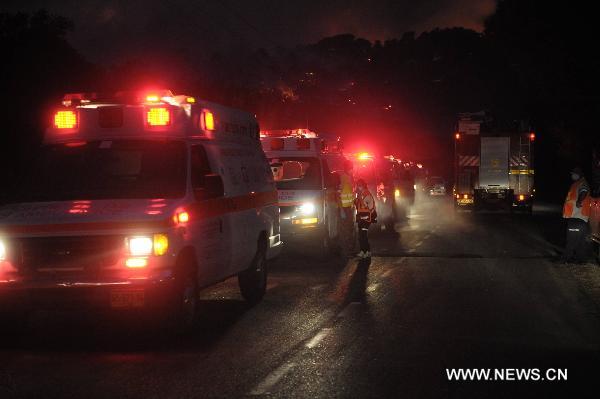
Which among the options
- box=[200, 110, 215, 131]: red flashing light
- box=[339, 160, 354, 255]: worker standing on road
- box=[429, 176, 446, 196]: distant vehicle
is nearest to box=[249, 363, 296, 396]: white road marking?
box=[200, 110, 215, 131]: red flashing light

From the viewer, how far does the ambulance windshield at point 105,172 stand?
965 centimetres

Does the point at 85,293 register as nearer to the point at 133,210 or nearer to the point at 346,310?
the point at 133,210

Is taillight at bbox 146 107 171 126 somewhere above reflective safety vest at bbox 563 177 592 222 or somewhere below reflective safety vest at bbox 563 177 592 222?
above

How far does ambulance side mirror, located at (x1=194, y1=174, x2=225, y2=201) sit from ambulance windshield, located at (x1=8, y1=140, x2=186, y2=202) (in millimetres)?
180

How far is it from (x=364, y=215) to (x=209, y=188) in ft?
29.4

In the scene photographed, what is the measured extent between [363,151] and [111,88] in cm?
1927

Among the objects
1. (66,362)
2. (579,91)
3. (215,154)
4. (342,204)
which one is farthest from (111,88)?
(66,362)

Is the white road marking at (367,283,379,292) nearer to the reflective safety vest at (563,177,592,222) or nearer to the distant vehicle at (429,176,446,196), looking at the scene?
the reflective safety vest at (563,177,592,222)

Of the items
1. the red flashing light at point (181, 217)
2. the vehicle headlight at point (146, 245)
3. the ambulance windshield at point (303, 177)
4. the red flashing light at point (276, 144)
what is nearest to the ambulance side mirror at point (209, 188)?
the red flashing light at point (181, 217)

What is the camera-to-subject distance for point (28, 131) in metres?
31.4

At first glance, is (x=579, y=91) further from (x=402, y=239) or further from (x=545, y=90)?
(x=402, y=239)

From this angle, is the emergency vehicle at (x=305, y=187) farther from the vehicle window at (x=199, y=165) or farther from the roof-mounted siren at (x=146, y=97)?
the roof-mounted siren at (x=146, y=97)

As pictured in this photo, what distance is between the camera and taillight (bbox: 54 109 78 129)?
10.5 meters

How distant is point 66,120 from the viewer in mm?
10555
